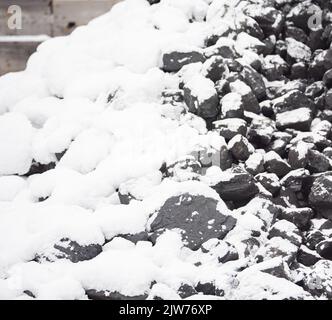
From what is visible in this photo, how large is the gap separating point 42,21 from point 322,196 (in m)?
3.53

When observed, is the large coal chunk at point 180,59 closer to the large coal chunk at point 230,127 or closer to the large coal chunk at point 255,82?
the large coal chunk at point 255,82

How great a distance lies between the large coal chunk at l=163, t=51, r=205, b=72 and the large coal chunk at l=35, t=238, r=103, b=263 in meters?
1.68

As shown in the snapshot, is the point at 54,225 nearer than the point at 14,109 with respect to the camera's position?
Yes

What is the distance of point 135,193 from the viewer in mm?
2740

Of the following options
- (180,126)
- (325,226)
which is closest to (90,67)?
(180,126)

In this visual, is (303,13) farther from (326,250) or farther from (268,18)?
(326,250)

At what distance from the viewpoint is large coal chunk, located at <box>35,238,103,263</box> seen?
2.40 m

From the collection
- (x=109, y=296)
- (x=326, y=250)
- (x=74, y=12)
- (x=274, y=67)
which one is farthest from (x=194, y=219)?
(x=74, y=12)

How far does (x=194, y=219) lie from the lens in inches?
101

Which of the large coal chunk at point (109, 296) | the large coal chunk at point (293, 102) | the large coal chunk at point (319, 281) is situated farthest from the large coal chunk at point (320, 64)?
the large coal chunk at point (109, 296)

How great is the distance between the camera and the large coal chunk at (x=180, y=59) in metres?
3.51
